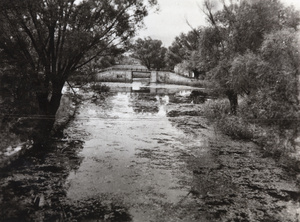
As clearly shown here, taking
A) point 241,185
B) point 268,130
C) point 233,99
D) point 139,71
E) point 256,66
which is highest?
point 139,71

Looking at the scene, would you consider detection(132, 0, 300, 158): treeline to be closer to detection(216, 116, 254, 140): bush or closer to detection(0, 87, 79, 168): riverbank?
detection(216, 116, 254, 140): bush

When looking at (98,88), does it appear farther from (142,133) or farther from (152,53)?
(152,53)

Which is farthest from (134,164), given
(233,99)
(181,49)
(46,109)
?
(181,49)

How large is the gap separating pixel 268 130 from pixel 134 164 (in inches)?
300

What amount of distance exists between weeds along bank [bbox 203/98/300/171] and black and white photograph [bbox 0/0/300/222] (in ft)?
0.21

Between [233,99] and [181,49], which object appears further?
[181,49]

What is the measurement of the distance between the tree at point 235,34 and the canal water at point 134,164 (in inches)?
190

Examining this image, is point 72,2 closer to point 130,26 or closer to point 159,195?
point 130,26

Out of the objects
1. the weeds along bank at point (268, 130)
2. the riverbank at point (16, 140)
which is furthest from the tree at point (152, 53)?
the riverbank at point (16, 140)

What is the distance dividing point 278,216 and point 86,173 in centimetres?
668

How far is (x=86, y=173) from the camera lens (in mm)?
10758

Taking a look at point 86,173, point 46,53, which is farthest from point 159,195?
point 46,53

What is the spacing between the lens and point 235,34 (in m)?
19.5

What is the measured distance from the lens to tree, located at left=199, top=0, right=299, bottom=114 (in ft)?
58.7
